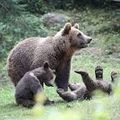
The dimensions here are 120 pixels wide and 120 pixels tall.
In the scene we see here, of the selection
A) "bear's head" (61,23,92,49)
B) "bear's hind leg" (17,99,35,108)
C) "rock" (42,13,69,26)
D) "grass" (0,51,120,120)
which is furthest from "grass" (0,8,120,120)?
"bear's head" (61,23,92,49)

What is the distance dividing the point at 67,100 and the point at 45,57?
5.30ft

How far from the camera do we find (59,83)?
33.9 ft

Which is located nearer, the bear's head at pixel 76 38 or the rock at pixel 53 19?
the bear's head at pixel 76 38

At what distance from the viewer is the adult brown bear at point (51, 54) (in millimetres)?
10305

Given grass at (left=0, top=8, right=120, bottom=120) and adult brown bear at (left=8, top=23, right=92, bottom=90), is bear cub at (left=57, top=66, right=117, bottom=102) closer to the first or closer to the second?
grass at (left=0, top=8, right=120, bottom=120)

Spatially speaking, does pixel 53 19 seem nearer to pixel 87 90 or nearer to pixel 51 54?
pixel 51 54

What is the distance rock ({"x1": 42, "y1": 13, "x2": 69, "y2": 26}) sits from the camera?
75.5 feet

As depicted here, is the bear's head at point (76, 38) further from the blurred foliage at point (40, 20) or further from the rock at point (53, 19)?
the rock at point (53, 19)

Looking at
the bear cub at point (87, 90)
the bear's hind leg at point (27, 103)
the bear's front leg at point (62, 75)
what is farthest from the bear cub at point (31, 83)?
the bear's front leg at point (62, 75)

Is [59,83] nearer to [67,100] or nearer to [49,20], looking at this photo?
[67,100]

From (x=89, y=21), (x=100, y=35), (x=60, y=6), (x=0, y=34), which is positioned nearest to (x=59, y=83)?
(x=0, y=34)

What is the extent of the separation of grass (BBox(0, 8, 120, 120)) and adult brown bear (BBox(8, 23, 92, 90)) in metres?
0.57

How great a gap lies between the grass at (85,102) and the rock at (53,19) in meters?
0.56

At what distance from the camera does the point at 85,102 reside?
8.01m
